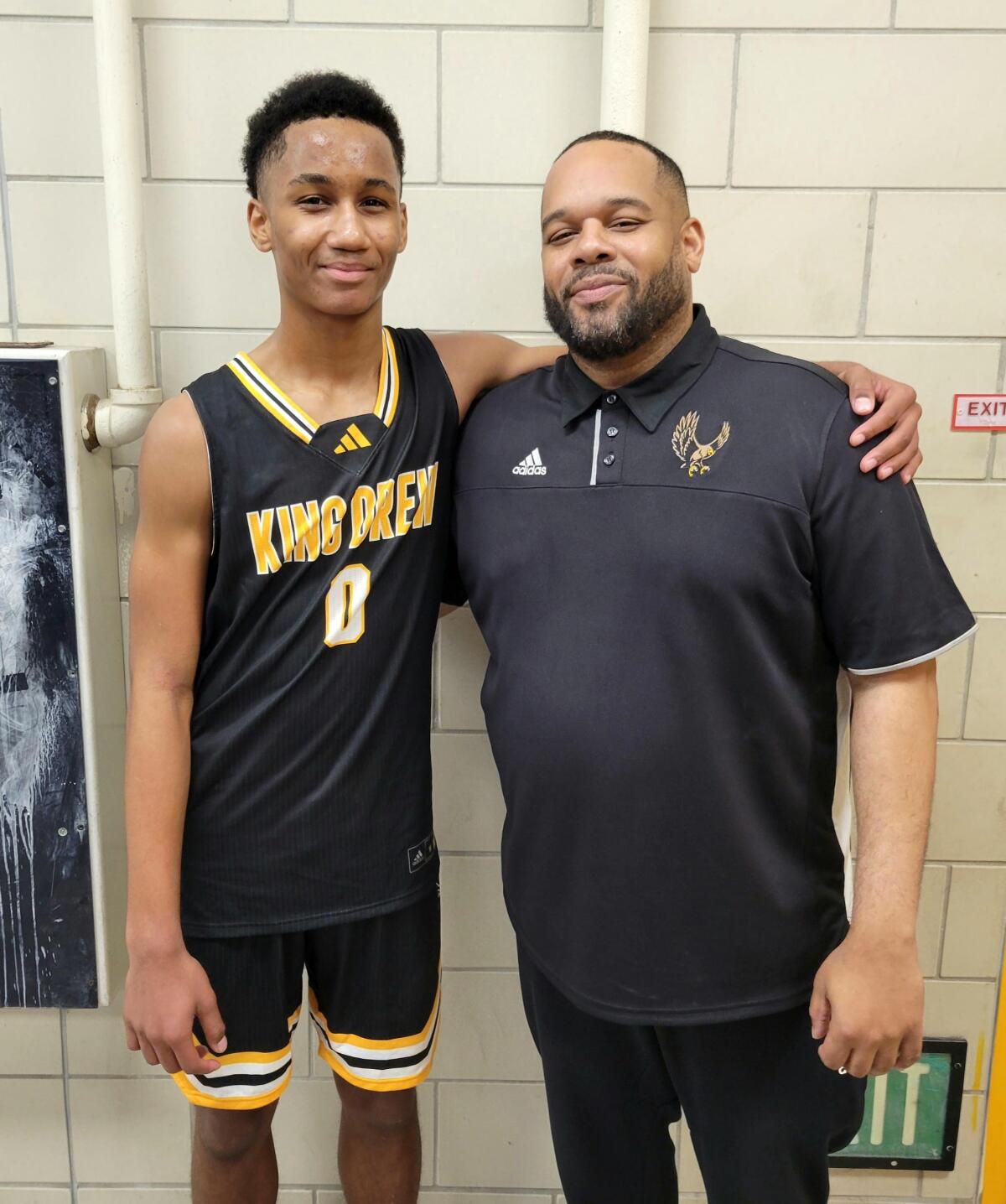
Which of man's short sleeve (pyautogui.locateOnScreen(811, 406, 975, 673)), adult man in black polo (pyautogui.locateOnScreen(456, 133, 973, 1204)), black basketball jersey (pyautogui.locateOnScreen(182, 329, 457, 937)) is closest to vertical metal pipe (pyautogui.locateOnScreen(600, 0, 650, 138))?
adult man in black polo (pyautogui.locateOnScreen(456, 133, 973, 1204))

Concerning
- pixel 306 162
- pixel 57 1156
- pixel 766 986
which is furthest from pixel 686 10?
pixel 57 1156

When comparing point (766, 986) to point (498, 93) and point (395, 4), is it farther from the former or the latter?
point (395, 4)

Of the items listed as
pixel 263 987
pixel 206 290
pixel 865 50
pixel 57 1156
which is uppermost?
pixel 865 50

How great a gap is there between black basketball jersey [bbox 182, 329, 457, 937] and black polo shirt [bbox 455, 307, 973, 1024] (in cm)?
13

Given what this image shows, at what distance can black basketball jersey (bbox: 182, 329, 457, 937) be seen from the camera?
1.24m

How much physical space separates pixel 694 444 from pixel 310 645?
51 cm

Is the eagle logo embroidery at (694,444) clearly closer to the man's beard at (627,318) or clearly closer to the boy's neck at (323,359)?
the man's beard at (627,318)

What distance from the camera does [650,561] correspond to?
3.72ft

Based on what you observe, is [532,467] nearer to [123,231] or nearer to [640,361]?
[640,361]

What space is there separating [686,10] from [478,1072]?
1.70 metres

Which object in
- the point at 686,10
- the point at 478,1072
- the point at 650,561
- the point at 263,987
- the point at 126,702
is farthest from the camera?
the point at 478,1072

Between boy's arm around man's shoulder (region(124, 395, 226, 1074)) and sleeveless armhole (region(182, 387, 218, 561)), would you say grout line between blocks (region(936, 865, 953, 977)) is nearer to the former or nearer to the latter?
boy's arm around man's shoulder (region(124, 395, 226, 1074))

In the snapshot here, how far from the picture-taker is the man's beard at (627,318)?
1165mm

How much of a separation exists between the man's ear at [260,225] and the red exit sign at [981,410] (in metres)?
1.02
